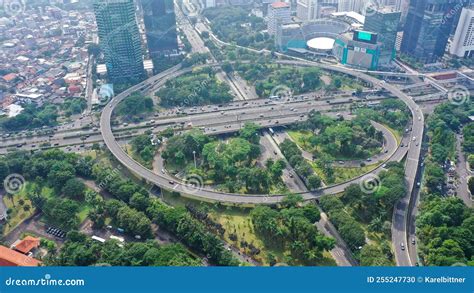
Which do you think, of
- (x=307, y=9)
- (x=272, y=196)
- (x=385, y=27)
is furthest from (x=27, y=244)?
(x=307, y=9)

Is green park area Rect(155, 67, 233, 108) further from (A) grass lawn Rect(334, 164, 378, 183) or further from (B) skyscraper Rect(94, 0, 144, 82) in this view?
(A) grass lawn Rect(334, 164, 378, 183)

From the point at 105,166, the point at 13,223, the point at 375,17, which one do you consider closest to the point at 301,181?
the point at 105,166

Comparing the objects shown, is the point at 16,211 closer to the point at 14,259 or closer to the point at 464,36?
the point at 14,259

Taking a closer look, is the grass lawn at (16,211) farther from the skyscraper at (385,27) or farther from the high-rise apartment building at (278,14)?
the skyscraper at (385,27)

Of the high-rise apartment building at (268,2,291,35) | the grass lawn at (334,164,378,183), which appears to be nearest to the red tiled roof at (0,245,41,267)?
the grass lawn at (334,164,378,183)

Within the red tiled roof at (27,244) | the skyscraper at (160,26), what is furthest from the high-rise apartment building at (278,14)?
the red tiled roof at (27,244)

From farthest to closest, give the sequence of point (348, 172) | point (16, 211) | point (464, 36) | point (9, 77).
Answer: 1. point (464, 36)
2. point (9, 77)
3. point (348, 172)
4. point (16, 211)
